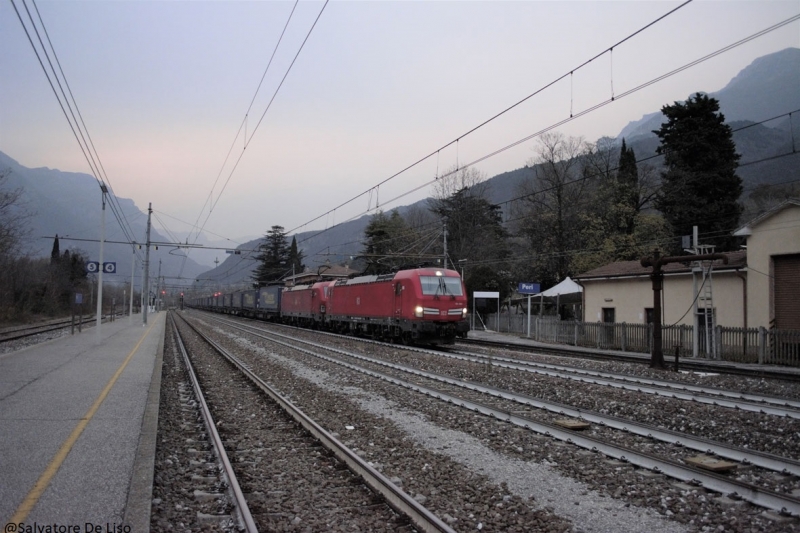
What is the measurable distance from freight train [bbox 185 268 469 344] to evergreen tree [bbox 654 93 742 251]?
65.8 ft

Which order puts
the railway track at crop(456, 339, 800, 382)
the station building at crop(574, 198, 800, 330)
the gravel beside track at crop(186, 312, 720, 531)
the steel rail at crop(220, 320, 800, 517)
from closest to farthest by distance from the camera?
the gravel beside track at crop(186, 312, 720, 531) → the steel rail at crop(220, 320, 800, 517) → the railway track at crop(456, 339, 800, 382) → the station building at crop(574, 198, 800, 330)

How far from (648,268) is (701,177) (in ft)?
50.0

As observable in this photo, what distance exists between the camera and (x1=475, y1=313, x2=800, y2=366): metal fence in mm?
18963

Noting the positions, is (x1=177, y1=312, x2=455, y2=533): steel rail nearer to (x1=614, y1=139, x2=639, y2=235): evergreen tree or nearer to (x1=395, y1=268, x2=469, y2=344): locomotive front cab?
(x1=395, y1=268, x2=469, y2=344): locomotive front cab

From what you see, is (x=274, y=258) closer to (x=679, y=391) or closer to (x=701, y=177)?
(x=701, y=177)

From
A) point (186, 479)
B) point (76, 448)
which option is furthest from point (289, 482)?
point (76, 448)

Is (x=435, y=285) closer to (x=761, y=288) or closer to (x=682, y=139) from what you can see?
(x=761, y=288)

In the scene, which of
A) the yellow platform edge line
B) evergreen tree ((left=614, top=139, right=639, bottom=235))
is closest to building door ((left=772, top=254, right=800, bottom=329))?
evergreen tree ((left=614, top=139, right=639, bottom=235))

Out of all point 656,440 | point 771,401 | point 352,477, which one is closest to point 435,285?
point 771,401

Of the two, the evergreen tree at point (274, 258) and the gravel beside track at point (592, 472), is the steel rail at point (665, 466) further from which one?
the evergreen tree at point (274, 258)

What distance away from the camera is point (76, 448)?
22.3 feet

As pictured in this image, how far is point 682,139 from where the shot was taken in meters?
39.7

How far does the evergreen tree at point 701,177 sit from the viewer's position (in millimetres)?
37344

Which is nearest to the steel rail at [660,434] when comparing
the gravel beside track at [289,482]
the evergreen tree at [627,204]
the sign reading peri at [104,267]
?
the gravel beside track at [289,482]
